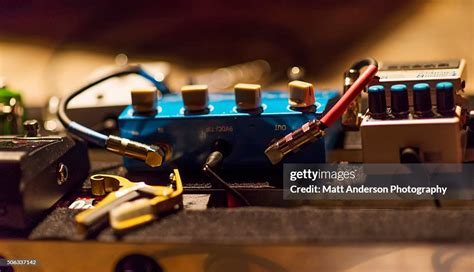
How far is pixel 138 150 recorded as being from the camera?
772mm

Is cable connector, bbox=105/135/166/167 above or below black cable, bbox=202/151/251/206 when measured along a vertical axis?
above

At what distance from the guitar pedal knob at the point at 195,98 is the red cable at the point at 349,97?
155mm

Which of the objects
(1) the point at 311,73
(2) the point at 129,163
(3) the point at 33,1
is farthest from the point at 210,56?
(2) the point at 129,163

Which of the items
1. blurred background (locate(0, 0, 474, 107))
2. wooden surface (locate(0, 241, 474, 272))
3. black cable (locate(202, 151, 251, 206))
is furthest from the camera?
blurred background (locate(0, 0, 474, 107))

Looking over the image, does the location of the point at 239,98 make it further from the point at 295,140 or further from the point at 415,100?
the point at 415,100

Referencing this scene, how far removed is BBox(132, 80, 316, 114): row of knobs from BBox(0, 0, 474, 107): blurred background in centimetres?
81

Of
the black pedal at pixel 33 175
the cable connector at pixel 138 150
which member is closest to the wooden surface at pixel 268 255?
the black pedal at pixel 33 175

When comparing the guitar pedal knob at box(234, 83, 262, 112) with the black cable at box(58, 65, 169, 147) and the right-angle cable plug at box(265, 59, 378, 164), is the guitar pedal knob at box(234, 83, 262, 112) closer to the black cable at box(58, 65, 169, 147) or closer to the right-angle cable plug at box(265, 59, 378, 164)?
the right-angle cable plug at box(265, 59, 378, 164)

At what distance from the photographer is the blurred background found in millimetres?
1664

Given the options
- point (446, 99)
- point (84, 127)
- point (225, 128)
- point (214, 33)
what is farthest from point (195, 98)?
point (214, 33)

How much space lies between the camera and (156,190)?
2.30 feet

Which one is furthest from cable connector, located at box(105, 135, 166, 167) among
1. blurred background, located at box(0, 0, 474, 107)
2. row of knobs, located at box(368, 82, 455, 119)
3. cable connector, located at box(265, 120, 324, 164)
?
blurred background, located at box(0, 0, 474, 107)

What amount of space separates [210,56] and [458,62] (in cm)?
94

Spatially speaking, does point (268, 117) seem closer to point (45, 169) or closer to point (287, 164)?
point (287, 164)
